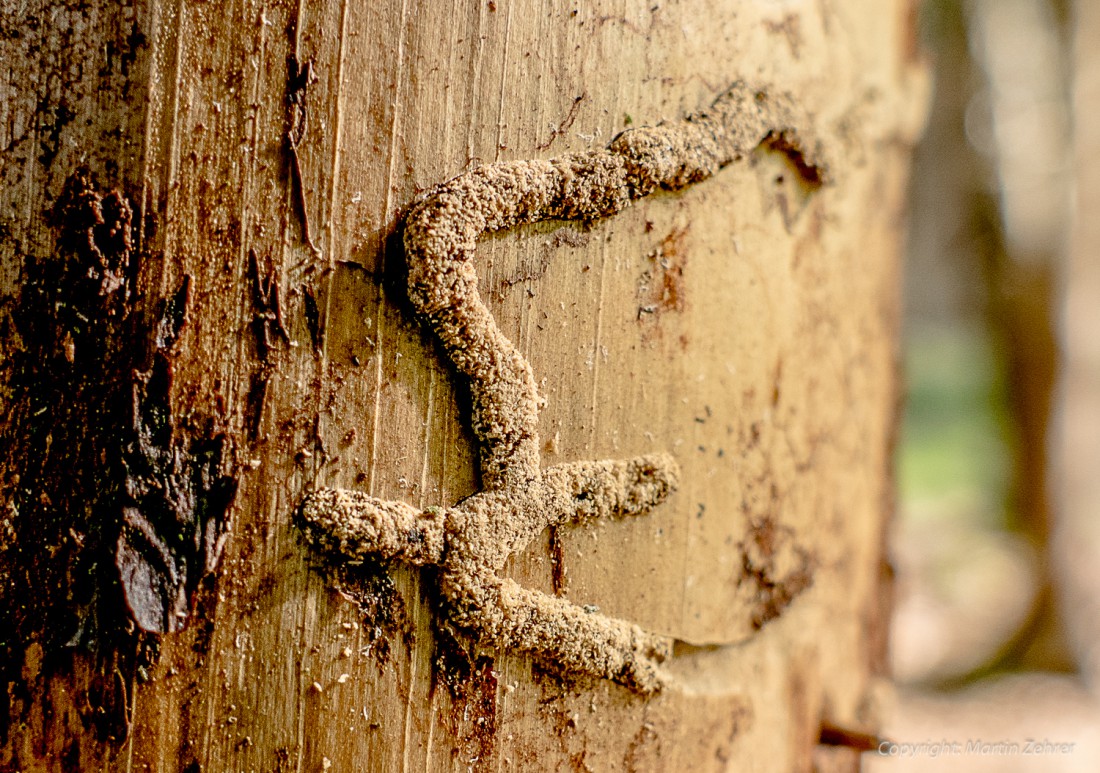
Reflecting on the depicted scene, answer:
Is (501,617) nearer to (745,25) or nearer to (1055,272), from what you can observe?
(745,25)

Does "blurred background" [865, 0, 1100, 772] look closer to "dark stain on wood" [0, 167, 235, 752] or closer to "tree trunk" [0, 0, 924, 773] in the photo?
"tree trunk" [0, 0, 924, 773]

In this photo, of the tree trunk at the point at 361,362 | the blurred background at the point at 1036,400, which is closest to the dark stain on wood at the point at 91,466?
the tree trunk at the point at 361,362

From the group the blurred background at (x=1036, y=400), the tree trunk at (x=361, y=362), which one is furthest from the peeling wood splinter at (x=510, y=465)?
the blurred background at (x=1036, y=400)

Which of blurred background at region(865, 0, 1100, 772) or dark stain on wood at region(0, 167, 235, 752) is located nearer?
dark stain on wood at region(0, 167, 235, 752)

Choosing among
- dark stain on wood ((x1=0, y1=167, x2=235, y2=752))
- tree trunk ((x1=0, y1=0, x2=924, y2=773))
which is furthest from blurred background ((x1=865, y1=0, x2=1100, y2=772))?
dark stain on wood ((x1=0, y1=167, x2=235, y2=752))

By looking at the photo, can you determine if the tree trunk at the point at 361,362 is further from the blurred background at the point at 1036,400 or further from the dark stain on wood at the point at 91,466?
the blurred background at the point at 1036,400

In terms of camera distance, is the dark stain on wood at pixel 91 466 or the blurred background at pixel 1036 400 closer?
the dark stain on wood at pixel 91 466

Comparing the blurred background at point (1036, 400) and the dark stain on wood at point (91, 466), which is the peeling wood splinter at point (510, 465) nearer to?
the dark stain on wood at point (91, 466)

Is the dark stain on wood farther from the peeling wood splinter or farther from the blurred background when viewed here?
the blurred background
